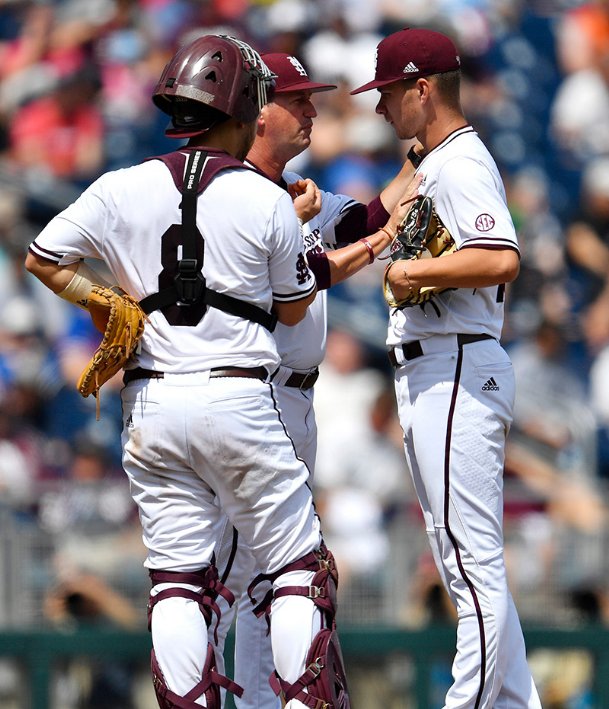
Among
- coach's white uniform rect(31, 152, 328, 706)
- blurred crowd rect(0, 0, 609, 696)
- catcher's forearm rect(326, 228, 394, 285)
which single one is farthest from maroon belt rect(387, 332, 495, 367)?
blurred crowd rect(0, 0, 609, 696)

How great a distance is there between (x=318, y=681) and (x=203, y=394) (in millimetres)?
880

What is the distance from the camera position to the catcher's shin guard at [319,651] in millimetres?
3746

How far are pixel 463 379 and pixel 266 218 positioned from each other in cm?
90

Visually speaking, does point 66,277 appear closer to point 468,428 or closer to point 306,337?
point 306,337

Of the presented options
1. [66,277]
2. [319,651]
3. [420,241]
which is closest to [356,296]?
[420,241]

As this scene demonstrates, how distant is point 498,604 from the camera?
408 cm

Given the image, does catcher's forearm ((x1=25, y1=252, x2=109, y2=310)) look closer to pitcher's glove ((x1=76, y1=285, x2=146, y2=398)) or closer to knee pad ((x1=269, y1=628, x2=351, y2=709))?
pitcher's glove ((x1=76, y1=285, x2=146, y2=398))

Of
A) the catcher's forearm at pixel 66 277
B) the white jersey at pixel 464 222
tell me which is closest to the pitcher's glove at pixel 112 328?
the catcher's forearm at pixel 66 277

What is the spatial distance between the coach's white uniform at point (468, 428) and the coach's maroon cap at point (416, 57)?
227mm

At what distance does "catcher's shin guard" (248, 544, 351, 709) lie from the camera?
12.3ft

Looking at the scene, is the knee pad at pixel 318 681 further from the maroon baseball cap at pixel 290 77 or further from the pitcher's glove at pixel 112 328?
the maroon baseball cap at pixel 290 77

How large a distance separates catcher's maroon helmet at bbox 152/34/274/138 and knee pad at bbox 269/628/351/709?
153cm

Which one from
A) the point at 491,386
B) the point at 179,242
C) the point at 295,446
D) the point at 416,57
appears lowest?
the point at 295,446

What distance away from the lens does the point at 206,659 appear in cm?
377
